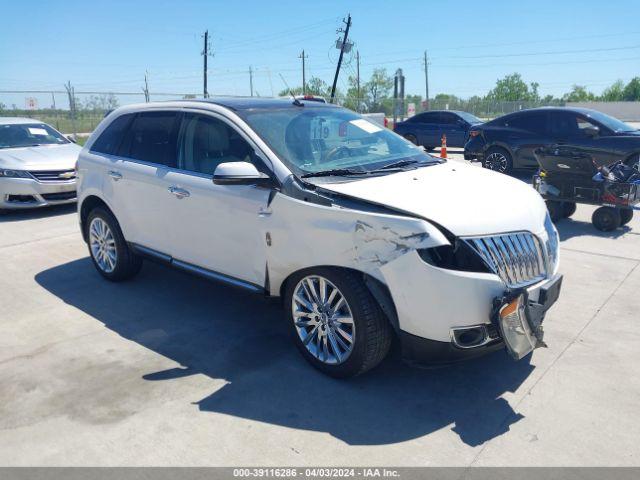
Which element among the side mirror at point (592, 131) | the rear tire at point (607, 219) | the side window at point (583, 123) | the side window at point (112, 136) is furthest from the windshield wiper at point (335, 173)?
the side window at point (583, 123)

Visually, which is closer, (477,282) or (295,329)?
(477,282)

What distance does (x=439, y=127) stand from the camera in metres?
20.2

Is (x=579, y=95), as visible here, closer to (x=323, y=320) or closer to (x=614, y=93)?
(x=614, y=93)

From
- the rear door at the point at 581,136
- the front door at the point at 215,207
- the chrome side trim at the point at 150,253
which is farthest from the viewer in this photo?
the rear door at the point at 581,136

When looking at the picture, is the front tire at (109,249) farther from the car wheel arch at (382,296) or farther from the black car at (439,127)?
the black car at (439,127)

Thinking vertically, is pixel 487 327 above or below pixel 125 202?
below

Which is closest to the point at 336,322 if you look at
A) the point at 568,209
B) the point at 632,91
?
the point at 568,209

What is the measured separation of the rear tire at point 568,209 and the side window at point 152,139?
6132 millimetres

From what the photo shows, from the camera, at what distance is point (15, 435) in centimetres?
321

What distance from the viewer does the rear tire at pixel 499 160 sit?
12602 millimetres

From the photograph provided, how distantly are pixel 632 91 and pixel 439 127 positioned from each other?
86860 millimetres

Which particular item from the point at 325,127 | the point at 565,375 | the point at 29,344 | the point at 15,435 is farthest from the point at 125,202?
the point at 565,375
